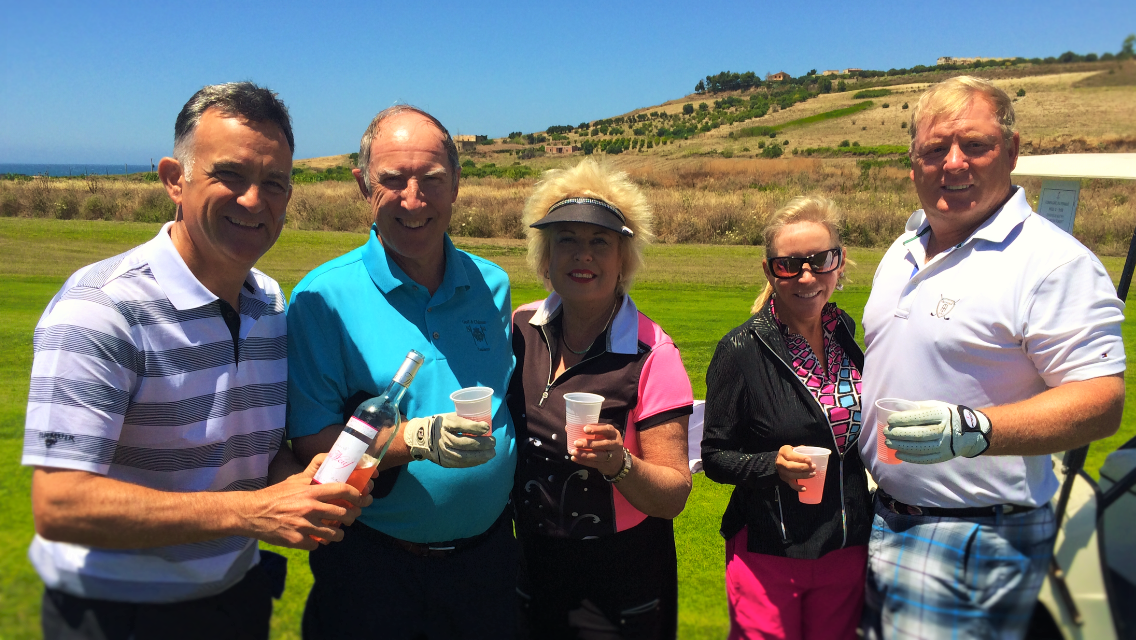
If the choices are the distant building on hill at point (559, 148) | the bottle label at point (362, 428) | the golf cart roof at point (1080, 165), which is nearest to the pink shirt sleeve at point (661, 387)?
the bottle label at point (362, 428)

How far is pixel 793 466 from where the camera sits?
2471 mm

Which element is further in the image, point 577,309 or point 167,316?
point 577,309

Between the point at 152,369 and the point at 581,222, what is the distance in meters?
1.55

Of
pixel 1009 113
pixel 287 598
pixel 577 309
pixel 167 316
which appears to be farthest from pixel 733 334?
pixel 287 598

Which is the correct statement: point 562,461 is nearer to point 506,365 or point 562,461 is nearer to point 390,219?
point 506,365

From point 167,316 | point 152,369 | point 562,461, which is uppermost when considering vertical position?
point 167,316

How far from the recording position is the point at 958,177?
2373 mm

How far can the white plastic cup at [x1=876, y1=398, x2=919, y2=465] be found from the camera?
7.20 ft

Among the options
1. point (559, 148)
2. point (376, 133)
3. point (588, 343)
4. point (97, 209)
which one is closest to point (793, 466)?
point (588, 343)

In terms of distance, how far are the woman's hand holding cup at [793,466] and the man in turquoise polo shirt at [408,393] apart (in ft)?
3.34

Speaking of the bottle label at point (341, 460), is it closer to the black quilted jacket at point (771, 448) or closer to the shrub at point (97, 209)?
the black quilted jacket at point (771, 448)

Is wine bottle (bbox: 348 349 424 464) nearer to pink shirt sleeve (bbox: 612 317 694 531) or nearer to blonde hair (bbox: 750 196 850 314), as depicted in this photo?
pink shirt sleeve (bbox: 612 317 694 531)

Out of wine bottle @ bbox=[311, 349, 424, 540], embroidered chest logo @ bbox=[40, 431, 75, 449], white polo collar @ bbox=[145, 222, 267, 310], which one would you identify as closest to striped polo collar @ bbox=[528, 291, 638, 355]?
wine bottle @ bbox=[311, 349, 424, 540]

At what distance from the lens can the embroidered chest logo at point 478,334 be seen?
2.74 metres
